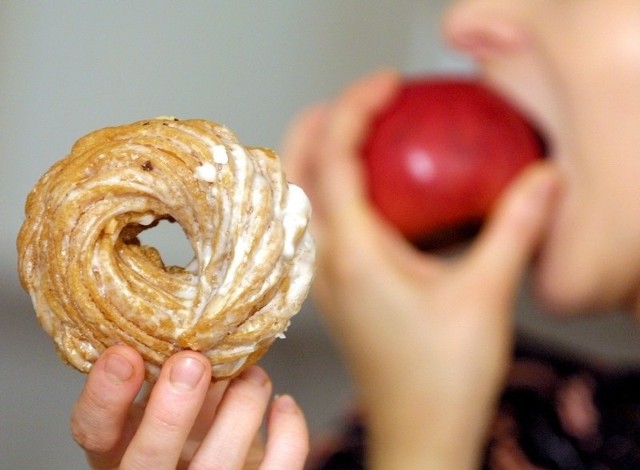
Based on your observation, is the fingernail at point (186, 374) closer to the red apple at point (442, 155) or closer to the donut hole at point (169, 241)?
the donut hole at point (169, 241)

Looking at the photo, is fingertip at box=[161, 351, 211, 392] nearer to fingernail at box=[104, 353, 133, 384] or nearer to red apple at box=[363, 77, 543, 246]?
fingernail at box=[104, 353, 133, 384]

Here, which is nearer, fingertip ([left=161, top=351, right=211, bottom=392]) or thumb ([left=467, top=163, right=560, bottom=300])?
fingertip ([left=161, top=351, right=211, bottom=392])

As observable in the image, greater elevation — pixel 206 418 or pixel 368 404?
pixel 206 418

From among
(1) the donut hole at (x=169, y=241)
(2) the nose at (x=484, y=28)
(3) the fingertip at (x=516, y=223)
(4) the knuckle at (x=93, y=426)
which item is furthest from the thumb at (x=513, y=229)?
(4) the knuckle at (x=93, y=426)

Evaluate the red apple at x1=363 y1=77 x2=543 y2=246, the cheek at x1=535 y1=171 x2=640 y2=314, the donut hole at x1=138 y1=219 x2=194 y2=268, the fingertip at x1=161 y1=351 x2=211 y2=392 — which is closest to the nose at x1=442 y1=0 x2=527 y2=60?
the red apple at x1=363 y1=77 x2=543 y2=246

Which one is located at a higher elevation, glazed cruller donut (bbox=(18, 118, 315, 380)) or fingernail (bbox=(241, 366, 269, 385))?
glazed cruller donut (bbox=(18, 118, 315, 380))

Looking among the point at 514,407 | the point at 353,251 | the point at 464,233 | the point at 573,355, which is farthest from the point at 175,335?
the point at 573,355

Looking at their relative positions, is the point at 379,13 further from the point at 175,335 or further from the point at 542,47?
the point at 175,335
